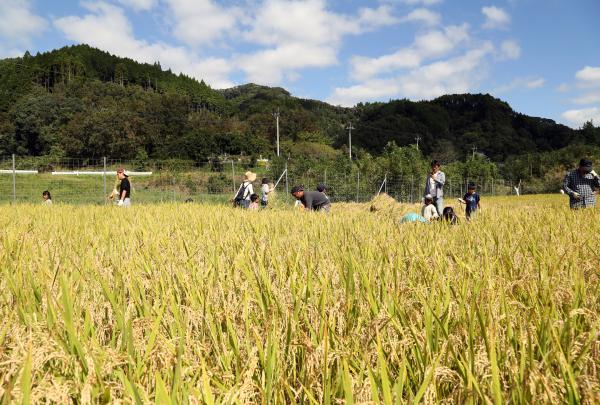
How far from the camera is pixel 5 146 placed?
6888cm

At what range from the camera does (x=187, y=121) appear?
8594 cm

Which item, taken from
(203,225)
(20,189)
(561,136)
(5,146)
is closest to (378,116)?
(561,136)

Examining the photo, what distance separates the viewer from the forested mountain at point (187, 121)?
69.9 meters

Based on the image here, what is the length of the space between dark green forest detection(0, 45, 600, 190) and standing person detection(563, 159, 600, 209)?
714 inches

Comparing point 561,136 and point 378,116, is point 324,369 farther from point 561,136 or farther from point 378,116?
point 561,136

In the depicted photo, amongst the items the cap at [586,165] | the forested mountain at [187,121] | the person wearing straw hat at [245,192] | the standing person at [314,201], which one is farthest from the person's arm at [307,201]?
the forested mountain at [187,121]

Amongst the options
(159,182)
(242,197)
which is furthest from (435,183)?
(159,182)

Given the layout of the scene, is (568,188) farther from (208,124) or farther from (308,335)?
(208,124)

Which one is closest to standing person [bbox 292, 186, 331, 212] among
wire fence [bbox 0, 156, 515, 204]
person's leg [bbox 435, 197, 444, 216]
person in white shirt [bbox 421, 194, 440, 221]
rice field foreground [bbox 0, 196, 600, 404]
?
person in white shirt [bbox 421, 194, 440, 221]

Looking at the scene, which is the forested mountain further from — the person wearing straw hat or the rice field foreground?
the rice field foreground

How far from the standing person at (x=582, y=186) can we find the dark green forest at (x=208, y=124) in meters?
18.1

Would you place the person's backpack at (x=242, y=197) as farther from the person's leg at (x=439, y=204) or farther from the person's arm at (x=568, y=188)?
the person's arm at (x=568, y=188)

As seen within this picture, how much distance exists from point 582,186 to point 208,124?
90.2 meters

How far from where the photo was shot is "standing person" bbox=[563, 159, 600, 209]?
6866mm
